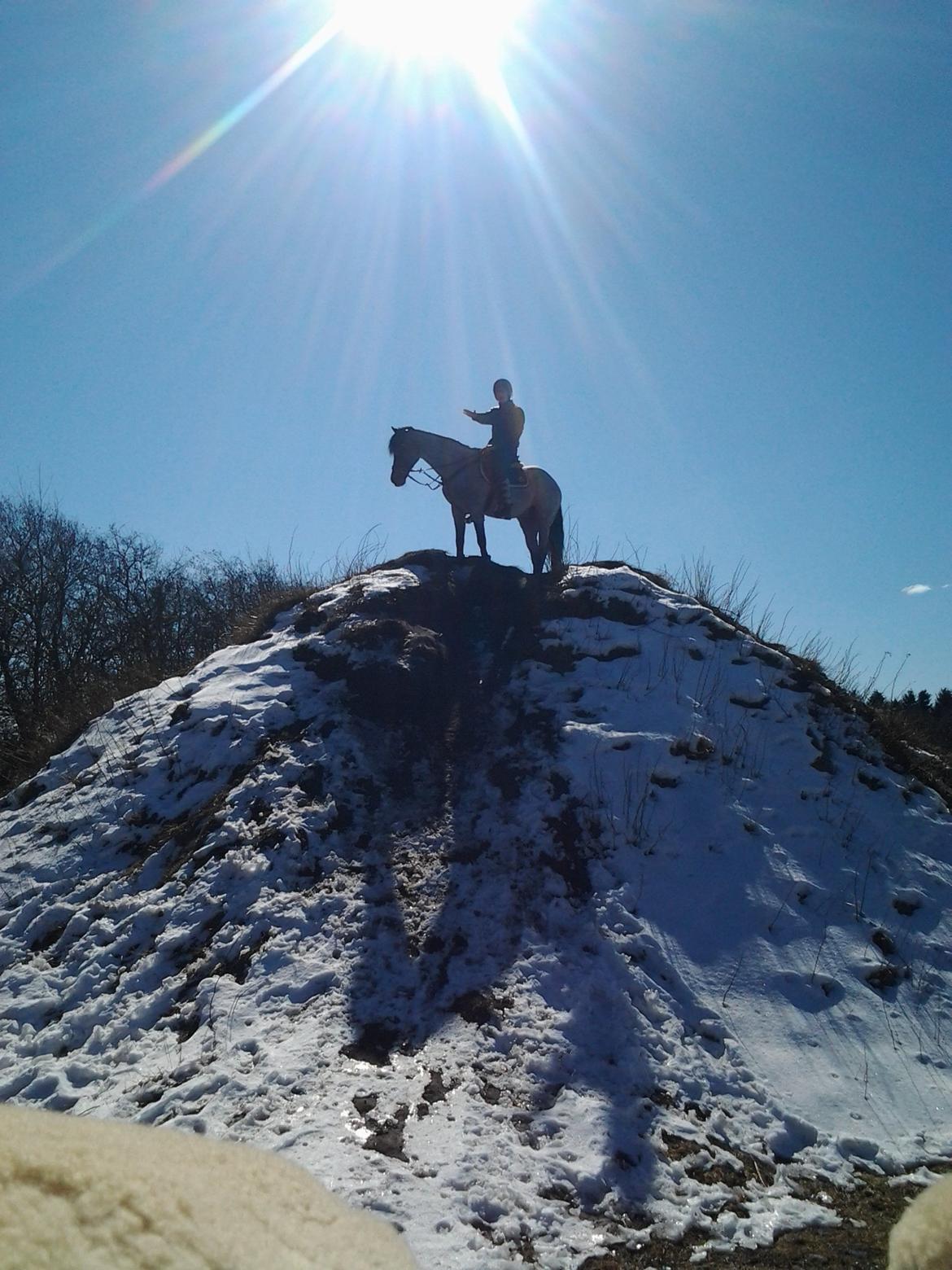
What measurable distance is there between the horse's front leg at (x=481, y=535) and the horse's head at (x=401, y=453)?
4.44 ft

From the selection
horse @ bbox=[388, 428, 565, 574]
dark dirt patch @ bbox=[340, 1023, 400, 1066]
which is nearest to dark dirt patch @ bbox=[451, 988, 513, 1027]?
dark dirt patch @ bbox=[340, 1023, 400, 1066]

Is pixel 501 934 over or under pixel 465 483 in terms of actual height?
under

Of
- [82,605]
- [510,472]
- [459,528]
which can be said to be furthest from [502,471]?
[82,605]

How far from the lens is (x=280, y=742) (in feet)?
25.8

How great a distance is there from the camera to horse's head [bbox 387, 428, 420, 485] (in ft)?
40.2

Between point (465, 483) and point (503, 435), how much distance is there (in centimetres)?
98

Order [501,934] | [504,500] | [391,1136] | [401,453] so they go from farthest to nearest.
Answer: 1. [401,453]
2. [504,500]
3. [501,934]
4. [391,1136]

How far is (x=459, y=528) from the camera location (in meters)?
12.7

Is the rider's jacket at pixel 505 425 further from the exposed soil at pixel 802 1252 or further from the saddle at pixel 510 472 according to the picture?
the exposed soil at pixel 802 1252

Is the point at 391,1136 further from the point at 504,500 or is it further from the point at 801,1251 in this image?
the point at 504,500

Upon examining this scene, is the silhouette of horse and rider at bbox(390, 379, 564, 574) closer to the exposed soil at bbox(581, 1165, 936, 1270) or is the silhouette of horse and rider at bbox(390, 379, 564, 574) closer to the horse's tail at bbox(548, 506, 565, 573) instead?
the horse's tail at bbox(548, 506, 565, 573)

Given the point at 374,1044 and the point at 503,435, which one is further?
the point at 503,435

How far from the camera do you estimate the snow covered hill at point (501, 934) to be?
410cm

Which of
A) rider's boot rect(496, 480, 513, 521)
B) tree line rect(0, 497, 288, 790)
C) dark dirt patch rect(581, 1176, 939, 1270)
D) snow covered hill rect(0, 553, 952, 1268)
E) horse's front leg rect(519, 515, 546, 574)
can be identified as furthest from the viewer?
tree line rect(0, 497, 288, 790)
